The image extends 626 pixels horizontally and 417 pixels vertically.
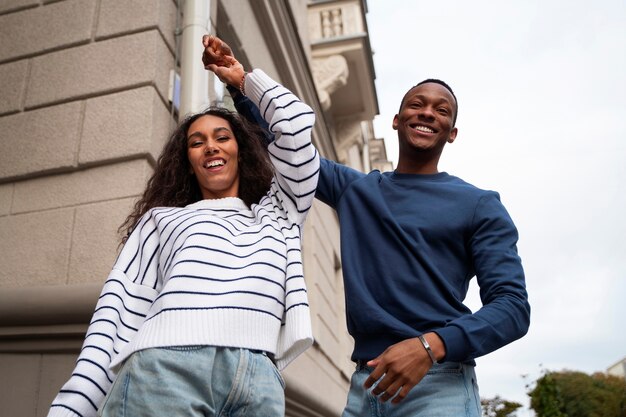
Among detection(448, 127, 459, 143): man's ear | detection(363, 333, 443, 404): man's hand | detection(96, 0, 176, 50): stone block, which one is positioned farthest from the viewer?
detection(96, 0, 176, 50): stone block

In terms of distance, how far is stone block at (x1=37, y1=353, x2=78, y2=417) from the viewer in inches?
133

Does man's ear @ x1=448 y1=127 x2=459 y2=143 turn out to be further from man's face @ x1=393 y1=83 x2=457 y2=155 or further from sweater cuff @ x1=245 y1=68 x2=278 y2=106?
sweater cuff @ x1=245 y1=68 x2=278 y2=106

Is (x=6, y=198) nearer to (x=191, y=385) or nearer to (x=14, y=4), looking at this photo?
(x=14, y=4)

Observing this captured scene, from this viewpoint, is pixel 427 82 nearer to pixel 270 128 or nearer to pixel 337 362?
pixel 270 128

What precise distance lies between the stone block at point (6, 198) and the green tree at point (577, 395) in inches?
607

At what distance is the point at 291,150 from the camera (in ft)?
6.56

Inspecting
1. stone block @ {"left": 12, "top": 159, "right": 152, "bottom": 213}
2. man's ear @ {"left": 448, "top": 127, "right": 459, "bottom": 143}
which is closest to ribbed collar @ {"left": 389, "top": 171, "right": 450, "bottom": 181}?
man's ear @ {"left": 448, "top": 127, "right": 459, "bottom": 143}

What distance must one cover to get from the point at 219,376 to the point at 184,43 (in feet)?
10.3

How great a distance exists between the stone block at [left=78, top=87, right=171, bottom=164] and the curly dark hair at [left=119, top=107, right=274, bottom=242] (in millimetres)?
1542

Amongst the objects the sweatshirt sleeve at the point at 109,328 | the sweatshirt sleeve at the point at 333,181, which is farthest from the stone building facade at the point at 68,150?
the sweatshirt sleeve at the point at 333,181

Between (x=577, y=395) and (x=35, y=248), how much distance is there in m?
20.2

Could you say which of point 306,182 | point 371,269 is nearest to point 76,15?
point 306,182

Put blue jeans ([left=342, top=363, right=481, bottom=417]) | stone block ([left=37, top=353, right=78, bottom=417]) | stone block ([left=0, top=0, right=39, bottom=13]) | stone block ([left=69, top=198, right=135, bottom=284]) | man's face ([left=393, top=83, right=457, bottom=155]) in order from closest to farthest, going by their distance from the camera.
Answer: blue jeans ([left=342, top=363, right=481, bottom=417]) → man's face ([left=393, top=83, right=457, bottom=155]) → stone block ([left=37, top=353, right=78, bottom=417]) → stone block ([left=69, top=198, right=135, bottom=284]) → stone block ([left=0, top=0, right=39, bottom=13])

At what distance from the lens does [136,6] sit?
167 inches
